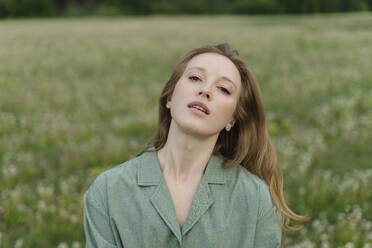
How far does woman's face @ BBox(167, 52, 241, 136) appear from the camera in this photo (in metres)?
2.42

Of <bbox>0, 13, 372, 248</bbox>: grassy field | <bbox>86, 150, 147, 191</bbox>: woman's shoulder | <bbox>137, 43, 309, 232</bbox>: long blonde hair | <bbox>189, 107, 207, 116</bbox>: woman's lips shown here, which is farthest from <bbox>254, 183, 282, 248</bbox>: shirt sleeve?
<bbox>0, 13, 372, 248</bbox>: grassy field

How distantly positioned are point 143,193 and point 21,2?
81.6 meters

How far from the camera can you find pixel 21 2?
241 feet

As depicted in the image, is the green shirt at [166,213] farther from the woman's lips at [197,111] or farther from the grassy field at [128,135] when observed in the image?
the grassy field at [128,135]

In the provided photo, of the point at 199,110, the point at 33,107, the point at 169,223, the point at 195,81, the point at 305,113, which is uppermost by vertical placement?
the point at 195,81

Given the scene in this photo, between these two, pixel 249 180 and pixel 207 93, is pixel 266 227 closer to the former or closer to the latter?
pixel 249 180

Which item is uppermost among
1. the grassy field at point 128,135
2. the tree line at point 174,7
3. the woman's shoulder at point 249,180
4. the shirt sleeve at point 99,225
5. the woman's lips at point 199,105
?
the tree line at point 174,7

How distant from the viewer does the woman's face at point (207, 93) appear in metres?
2.42

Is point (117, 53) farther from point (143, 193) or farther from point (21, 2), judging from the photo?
point (21, 2)

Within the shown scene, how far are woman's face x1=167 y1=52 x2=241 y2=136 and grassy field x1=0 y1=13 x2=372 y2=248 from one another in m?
2.09

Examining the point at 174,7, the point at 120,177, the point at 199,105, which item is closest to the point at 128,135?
the point at 120,177

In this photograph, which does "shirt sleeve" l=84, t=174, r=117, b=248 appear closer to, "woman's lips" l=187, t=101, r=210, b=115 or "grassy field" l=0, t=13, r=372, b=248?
"woman's lips" l=187, t=101, r=210, b=115

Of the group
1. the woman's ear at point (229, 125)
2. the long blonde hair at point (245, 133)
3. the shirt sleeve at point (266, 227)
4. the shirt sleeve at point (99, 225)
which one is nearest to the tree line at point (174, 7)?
the long blonde hair at point (245, 133)

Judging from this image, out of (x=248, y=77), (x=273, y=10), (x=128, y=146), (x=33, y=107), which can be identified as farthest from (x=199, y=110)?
(x=273, y=10)
